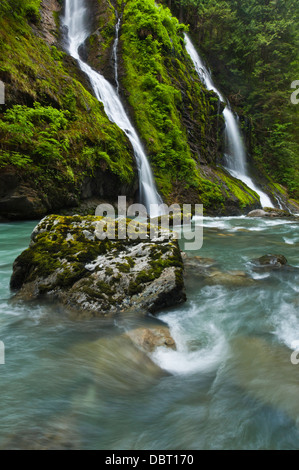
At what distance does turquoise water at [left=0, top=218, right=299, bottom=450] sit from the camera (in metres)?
1.75

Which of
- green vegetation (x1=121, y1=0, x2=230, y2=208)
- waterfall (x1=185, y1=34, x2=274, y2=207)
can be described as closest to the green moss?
green vegetation (x1=121, y1=0, x2=230, y2=208)

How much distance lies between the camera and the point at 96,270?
3.57m

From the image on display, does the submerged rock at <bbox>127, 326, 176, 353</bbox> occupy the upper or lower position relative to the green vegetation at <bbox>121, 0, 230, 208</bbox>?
lower

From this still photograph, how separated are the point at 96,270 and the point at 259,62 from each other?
29198 mm

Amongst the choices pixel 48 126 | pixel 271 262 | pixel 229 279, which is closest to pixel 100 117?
pixel 48 126

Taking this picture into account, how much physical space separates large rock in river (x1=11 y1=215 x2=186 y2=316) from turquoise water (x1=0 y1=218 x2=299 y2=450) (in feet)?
0.70

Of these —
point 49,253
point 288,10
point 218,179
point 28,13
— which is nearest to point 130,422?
point 49,253

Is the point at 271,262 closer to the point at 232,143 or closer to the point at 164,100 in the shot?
the point at 164,100

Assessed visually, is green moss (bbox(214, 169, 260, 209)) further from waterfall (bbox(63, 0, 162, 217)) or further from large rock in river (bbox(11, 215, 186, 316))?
large rock in river (bbox(11, 215, 186, 316))

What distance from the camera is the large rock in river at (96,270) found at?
10.9 feet

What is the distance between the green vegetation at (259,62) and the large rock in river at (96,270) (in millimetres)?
23353

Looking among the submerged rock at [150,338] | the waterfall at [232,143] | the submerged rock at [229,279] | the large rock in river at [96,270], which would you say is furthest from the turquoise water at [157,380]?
the waterfall at [232,143]

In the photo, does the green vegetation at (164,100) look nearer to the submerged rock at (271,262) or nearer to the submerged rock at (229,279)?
the submerged rock at (271,262)
